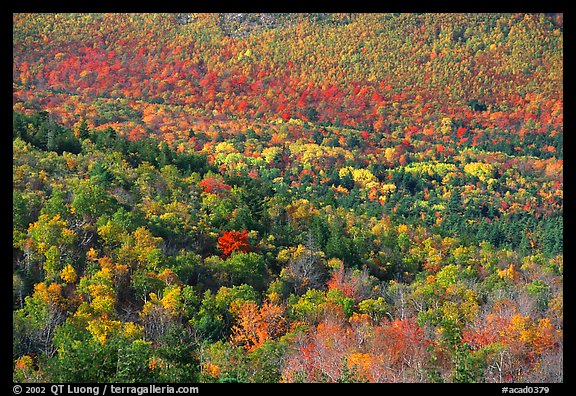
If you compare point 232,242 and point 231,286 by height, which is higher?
point 232,242

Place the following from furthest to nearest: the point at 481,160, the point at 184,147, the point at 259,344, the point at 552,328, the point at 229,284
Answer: the point at 481,160
the point at 184,147
the point at 229,284
the point at 552,328
the point at 259,344

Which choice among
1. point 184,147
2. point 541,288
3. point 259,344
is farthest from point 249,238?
point 184,147

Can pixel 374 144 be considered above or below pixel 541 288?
above

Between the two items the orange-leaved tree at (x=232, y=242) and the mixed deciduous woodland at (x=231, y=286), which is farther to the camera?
the orange-leaved tree at (x=232, y=242)

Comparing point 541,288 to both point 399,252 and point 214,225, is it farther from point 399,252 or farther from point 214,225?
point 214,225

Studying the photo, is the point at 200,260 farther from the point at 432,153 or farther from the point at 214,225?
the point at 432,153

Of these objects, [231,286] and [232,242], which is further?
[232,242]

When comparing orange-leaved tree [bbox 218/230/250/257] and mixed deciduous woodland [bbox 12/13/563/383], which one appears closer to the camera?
mixed deciduous woodland [bbox 12/13/563/383]

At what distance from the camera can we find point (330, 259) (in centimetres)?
6294

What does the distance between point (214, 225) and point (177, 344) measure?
23322 millimetres

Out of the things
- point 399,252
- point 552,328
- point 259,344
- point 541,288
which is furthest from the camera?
point 399,252

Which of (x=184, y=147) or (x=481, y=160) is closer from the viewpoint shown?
(x=184, y=147)

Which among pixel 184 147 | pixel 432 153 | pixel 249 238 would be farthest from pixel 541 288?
pixel 432 153

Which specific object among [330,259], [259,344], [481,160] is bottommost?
[259,344]
